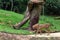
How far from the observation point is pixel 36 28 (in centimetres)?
1056

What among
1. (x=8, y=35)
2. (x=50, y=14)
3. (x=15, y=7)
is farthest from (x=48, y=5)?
(x=8, y=35)

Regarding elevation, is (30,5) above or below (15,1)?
above

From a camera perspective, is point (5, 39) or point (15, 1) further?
point (15, 1)

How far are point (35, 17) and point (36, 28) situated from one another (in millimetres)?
953

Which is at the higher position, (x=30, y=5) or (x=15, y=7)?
(x=30, y=5)

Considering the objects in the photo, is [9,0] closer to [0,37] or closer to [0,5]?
[0,5]

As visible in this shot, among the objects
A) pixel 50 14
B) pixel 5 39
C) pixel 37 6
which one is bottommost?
pixel 50 14

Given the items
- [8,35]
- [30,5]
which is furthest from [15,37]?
[30,5]

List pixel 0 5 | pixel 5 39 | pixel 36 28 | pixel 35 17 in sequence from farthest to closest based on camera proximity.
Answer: pixel 0 5 < pixel 35 17 < pixel 36 28 < pixel 5 39

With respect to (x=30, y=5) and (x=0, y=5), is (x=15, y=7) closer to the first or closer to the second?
(x=0, y=5)

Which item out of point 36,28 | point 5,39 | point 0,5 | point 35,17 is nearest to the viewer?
point 5,39

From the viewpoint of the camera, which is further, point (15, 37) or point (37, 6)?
point (37, 6)

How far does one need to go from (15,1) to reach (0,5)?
1449 millimetres

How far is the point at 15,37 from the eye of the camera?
959 centimetres
